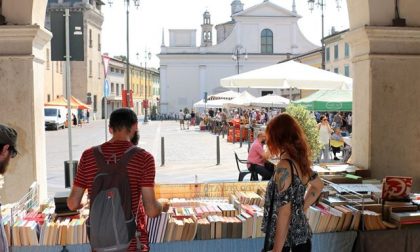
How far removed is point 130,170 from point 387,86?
4.03 meters

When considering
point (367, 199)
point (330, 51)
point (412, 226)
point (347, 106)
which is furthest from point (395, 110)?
point (330, 51)

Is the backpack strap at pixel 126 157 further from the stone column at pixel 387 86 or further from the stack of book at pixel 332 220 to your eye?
the stone column at pixel 387 86

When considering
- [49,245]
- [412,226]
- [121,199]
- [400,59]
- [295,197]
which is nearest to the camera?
[121,199]

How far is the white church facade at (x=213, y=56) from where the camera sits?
6362 centimetres

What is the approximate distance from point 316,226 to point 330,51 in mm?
43900

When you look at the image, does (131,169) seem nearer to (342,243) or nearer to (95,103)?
(342,243)

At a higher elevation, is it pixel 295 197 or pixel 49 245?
pixel 295 197

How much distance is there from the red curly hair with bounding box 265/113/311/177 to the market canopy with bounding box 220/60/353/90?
19.4 feet

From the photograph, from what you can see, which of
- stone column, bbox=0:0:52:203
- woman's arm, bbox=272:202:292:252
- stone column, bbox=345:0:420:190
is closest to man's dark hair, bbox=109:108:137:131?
woman's arm, bbox=272:202:292:252

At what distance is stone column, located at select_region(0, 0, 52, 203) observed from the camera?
5406 mm

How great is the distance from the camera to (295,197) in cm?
325

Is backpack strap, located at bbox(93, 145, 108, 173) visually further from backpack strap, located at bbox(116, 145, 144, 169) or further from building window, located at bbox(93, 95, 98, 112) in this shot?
building window, located at bbox(93, 95, 98, 112)

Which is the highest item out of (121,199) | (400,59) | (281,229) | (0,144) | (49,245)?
(400,59)

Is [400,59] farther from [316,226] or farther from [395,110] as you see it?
[316,226]
